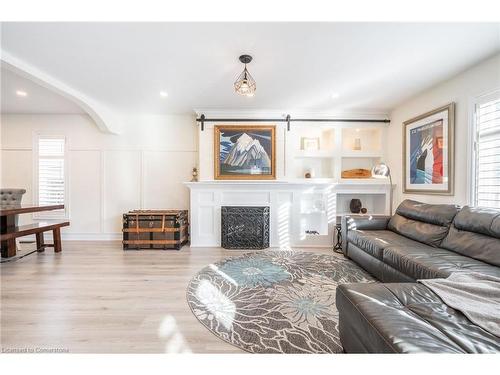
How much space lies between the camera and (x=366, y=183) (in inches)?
158

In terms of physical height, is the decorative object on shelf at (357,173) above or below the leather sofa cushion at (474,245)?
above

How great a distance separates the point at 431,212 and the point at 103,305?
12.3 ft

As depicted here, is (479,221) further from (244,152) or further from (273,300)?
(244,152)

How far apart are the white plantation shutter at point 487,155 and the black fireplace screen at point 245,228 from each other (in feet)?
9.36

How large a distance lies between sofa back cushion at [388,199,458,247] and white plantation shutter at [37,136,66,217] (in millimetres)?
6149

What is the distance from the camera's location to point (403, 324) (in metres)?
1.03

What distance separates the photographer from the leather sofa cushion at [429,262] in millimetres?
1735

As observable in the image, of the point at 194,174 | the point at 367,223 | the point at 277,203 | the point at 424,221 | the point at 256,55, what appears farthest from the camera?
the point at 194,174

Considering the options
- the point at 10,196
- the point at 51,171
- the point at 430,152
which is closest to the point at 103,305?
the point at 10,196

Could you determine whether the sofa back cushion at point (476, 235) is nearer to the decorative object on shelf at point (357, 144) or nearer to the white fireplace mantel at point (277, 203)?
the white fireplace mantel at point (277, 203)

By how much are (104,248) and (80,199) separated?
1350 millimetres

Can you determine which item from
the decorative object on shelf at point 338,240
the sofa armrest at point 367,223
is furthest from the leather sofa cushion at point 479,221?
the decorative object on shelf at point 338,240

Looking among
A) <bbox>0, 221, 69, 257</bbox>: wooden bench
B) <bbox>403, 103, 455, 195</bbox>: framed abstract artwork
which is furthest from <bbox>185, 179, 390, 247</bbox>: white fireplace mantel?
<bbox>0, 221, 69, 257</bbox>: wooden bench

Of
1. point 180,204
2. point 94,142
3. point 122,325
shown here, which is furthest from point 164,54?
point 94,142
